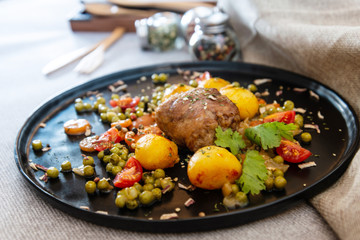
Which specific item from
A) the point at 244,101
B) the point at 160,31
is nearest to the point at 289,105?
the point at 244,101

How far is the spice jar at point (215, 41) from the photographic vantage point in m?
4.98

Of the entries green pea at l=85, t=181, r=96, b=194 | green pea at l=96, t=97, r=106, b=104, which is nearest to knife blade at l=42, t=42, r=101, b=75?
green pea at l=96, t=97, r=106, b=104

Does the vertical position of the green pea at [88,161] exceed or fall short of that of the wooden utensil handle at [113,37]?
it exceeds it

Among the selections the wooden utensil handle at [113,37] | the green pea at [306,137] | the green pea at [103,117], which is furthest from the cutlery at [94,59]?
the green pea at [306,137]

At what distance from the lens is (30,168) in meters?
3.31

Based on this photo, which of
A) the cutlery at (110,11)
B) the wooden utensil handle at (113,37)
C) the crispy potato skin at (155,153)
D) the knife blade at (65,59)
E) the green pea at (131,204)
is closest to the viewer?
the green pea at (131,204)

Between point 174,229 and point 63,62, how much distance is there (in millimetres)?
3778

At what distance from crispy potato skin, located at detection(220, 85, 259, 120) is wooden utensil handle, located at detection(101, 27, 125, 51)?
295cm

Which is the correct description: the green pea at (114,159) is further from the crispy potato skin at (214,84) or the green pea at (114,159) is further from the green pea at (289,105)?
the green pea at (289,105)

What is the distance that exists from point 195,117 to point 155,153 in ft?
1.45

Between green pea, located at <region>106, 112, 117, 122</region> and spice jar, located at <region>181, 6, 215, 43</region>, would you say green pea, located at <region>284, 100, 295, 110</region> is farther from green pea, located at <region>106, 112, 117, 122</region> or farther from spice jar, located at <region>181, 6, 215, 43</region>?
spice jar, located at <region>181, 6, 215, 43</region>

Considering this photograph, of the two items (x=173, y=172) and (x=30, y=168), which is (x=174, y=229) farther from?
(x=30, y=168)

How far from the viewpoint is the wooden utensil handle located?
6118mm

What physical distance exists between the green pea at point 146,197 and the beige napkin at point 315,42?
1.17m
